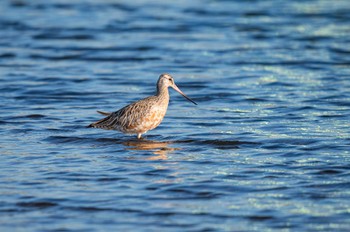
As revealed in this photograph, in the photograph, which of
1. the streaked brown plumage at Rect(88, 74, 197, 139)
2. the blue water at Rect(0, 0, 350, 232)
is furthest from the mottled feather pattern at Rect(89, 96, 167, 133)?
the blue water at Rect(0, 0, 350, 232)

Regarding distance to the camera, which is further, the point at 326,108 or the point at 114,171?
the point at 326,108

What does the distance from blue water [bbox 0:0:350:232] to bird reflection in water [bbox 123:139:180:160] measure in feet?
0.09

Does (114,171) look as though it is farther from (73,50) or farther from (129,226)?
(73,50)

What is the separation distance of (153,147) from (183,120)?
6.29ft

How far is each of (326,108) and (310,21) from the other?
32.6ft

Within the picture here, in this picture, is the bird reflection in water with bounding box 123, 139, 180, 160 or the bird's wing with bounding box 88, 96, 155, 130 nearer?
the bird reflection in water with bounding box 123, 139, 180, 160

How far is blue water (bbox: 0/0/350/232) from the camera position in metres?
8.68

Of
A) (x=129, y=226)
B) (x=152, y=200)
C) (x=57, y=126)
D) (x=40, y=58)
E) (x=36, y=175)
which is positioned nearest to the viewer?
(x=129, y=226)

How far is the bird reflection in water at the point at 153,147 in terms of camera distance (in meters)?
11.1

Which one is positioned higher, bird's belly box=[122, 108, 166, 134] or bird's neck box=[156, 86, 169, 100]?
bird's neck box=[156, 86, 169, 100]

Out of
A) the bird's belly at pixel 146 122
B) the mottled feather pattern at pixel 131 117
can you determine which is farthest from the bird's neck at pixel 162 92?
the bird's belly at pixel 146 122

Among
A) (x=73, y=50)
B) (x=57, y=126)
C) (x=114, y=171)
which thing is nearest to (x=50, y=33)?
(x=73, y=50)

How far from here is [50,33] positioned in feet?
75.3

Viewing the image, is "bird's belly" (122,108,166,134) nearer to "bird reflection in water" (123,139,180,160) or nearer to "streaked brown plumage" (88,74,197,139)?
"streaked brown plumage" (88,74,197,139)
